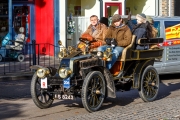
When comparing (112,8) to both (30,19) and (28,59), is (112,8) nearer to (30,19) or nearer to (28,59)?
(30,19)

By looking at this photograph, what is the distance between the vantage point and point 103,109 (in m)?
9.63

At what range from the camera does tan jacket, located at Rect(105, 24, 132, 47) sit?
32.8 feet

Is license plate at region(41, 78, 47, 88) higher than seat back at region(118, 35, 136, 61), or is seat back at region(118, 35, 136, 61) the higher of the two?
seat back at region(118, 35, 136, 61)

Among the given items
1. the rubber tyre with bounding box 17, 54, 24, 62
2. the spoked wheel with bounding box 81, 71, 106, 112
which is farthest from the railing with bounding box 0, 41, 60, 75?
the spoked wheel with bounding box 81, 71, 106, 112

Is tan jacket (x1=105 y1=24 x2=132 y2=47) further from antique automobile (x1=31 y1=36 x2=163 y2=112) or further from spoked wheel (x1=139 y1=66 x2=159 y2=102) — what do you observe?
spoked wheel (x1=139 y1=66 x2=159 y2=102)

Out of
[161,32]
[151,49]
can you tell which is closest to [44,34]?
[161,32]

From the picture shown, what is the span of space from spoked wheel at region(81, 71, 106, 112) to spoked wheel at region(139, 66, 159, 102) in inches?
53.4

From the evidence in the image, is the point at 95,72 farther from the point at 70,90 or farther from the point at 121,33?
the point at 121,33

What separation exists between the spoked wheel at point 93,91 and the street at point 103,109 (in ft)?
0.55

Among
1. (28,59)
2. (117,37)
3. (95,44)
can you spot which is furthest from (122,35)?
(28,59)

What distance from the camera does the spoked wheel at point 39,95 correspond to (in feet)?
30.6

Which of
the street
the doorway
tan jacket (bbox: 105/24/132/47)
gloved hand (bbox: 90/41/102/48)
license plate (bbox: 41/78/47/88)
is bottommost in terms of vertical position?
the street

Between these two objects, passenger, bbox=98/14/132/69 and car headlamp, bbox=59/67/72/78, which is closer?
car headlamp, bbox=59/67/72/78

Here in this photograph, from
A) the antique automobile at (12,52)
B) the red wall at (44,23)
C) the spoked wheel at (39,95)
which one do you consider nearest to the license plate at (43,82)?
the spoked wheel at (39,95)
